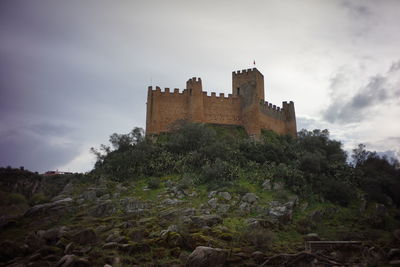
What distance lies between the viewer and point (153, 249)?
1702 centimetres

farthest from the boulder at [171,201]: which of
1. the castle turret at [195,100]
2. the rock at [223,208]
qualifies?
the castle turret at [195,100]

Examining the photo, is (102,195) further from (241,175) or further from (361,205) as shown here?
(361,205)

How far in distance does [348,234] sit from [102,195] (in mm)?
21435

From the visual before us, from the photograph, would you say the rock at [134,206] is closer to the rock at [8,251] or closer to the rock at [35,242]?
the rock at [35,242]

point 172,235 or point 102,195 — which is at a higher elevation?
point 102,195

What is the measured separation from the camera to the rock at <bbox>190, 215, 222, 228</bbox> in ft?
69.4

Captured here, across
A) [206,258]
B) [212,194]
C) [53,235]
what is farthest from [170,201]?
[206,258]

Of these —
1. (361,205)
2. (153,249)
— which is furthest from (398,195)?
(153,249)

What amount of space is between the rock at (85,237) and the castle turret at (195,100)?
28.2 meters

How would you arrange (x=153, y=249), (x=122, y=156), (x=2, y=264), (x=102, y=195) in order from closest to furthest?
(x=2, y=264), (x=153, y=249), (x=102, y=195), (x=122, y=156)

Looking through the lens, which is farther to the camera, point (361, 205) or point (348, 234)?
point (361, 205)

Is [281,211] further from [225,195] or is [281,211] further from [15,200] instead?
[15,200]

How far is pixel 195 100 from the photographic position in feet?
150

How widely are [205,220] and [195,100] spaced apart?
26.6 meters
